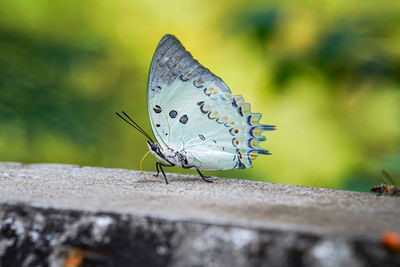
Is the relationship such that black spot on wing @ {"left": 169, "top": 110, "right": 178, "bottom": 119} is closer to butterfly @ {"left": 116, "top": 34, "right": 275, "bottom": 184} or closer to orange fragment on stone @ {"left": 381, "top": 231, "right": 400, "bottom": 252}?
butterfly @ {"left": 116, "top": 34, "right": 275, "bottom": 184}

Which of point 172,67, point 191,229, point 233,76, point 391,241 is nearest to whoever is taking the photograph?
point 391,241

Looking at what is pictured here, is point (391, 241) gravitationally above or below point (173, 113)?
below

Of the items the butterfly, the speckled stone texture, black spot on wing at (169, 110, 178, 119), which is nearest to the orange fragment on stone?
the speckled stone texture

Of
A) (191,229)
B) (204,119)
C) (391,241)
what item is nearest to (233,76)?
(204,119)

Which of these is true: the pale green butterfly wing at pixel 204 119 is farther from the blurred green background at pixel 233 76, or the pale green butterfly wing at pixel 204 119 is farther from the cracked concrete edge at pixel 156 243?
the cracked concrete edge at pixel 156 243

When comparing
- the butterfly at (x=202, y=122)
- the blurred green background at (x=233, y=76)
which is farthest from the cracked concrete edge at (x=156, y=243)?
the blurred green background at (x=233, y=76)

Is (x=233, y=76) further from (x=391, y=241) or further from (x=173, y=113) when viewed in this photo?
(x=391, y=241)

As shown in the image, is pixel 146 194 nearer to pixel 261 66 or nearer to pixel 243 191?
pixel 243 191
